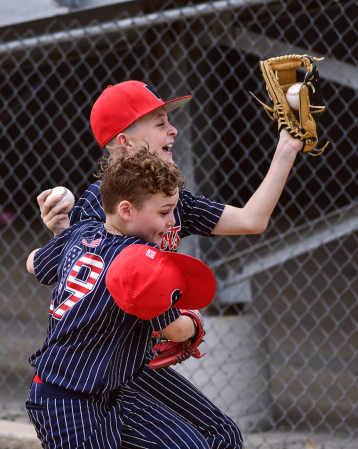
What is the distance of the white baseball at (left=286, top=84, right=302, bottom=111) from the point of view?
1648 mm

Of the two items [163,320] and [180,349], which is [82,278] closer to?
[163,320]

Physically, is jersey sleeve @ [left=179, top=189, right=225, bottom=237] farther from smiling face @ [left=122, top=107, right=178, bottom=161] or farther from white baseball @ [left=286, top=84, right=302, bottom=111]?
white baseball @ [left=286, top=84, right=302, bottom=111]

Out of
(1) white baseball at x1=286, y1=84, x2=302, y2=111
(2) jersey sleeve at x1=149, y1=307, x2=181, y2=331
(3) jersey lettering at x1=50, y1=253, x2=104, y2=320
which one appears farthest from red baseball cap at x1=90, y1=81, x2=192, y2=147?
(2) jersey sleeve at x1=149, y1=307, x2=181, y2=331

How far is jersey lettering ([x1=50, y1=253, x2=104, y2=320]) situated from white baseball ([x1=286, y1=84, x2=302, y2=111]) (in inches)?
29.1

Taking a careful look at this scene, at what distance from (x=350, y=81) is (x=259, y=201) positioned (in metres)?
1.94

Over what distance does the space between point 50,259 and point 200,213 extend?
1.79 feet

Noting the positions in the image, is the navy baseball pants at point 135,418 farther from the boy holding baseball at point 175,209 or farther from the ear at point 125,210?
the ear at point 125,210

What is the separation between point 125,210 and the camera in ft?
4.70

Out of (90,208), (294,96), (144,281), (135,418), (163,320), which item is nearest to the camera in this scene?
(144,281)

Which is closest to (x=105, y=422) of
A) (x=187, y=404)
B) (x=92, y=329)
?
(x=92, y=329)

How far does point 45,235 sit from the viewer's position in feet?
35.0

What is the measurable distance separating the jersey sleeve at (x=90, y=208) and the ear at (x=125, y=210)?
317mm

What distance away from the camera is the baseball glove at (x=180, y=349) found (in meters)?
1.61

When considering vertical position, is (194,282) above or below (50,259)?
below
